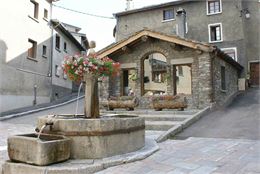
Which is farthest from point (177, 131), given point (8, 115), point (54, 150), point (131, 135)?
point (8, 115)

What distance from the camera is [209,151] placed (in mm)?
5715

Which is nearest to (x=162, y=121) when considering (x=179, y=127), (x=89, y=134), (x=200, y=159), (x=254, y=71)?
(x=179, y=127)

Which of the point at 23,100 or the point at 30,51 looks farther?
the point at 30,51

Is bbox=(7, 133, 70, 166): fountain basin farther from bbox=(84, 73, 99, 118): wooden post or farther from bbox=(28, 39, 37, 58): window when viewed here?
bbox=(28, 39, 37, 58): window

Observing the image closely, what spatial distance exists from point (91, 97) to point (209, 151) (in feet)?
8.86

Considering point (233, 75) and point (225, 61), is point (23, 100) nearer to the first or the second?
point (225, 61)

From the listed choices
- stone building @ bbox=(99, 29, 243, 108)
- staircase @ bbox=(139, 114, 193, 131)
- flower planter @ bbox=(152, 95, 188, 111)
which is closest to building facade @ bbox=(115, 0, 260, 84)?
stone building @ bbox=(99, 29, 243, 108)

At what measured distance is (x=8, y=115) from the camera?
13664mm

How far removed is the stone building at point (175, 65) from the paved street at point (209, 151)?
3.00 metres

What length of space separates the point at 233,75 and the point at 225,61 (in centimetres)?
269

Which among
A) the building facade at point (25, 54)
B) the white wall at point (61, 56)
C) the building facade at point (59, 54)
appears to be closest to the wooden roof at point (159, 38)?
the building facade at point (25, 54)

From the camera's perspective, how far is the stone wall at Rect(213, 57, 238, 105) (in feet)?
42.4

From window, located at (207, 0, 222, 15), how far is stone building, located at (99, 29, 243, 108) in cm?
709

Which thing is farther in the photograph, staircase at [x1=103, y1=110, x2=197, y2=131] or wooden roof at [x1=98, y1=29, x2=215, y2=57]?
wooden roof at [x1=98, y1=29, x2=215, y2=57]
